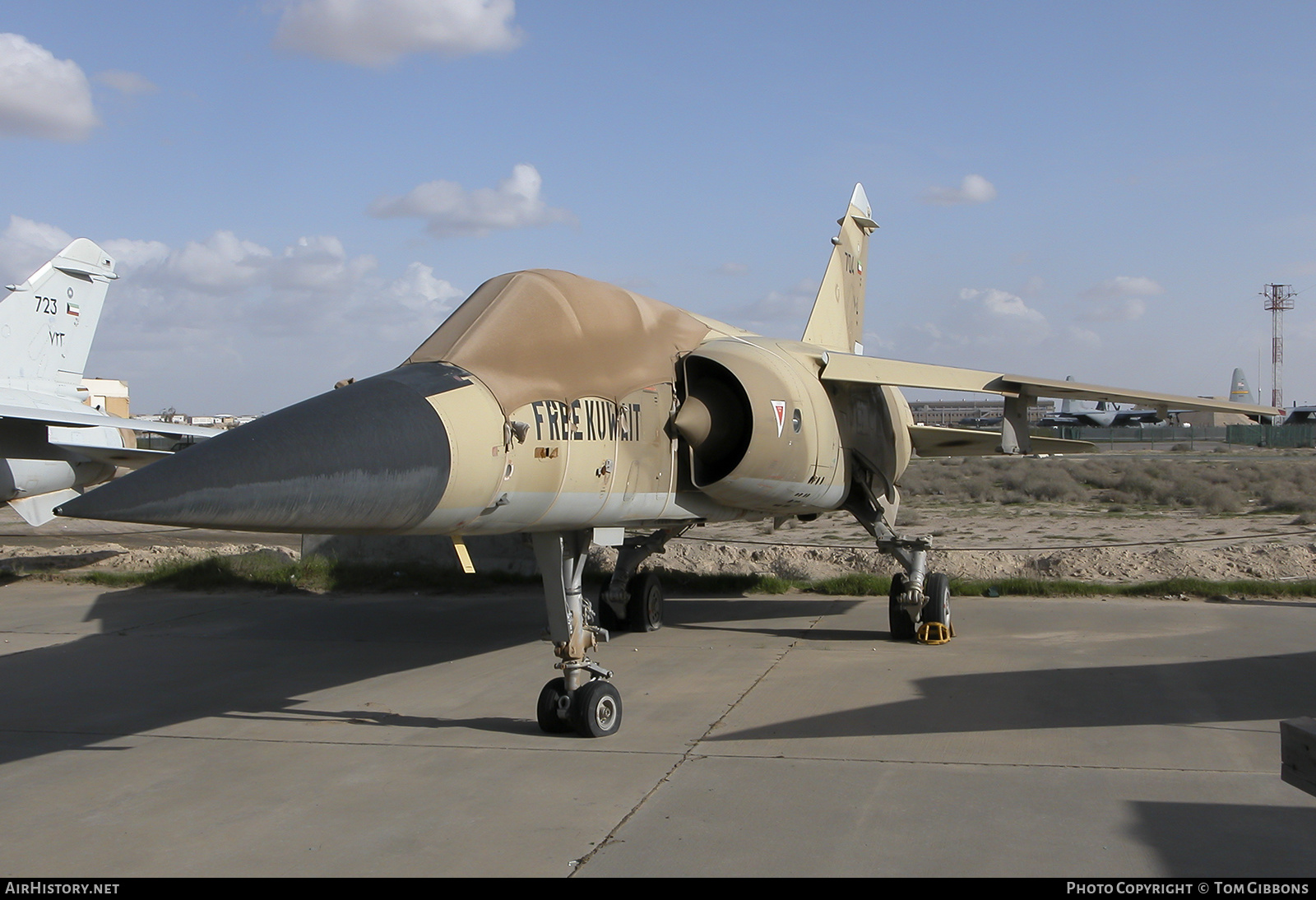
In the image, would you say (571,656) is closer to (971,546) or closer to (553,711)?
(553,711)

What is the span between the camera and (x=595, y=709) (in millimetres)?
6375

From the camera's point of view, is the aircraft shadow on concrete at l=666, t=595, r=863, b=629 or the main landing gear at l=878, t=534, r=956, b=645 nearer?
the main landing gear at l=878, t=534, r=956, b=645

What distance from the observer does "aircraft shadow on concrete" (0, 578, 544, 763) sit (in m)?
7.00

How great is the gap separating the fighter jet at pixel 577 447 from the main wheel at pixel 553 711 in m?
0.01

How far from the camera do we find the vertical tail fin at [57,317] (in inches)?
606

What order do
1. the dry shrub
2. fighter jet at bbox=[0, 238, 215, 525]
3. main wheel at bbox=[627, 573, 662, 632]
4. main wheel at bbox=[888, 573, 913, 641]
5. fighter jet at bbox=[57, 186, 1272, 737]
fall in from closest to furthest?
fighter jet at bbox=[57, 186, 1272, 737] → main wheel at bbox=[888, 573, 913, 641] → main wheel at bbox=[627, 573, 662, 632] → fighter jet at bbox=[0, 238, 215, 525] → the dry shrub

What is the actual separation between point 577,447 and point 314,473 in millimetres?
1996

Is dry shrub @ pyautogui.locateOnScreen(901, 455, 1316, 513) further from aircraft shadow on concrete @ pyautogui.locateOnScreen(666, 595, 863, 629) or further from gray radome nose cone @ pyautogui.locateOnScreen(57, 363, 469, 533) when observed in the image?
gray radome nose cone @ pyautogui.locateOnScreen(57, 363, 469, 533)

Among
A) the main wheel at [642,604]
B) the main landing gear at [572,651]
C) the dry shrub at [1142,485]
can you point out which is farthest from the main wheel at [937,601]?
the dry shrub at [1142,485]

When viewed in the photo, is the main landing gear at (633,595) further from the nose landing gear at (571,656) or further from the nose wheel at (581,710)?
the nose wheel at (581,710)

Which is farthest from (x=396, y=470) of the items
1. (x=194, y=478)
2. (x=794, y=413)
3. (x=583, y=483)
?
(x=794, y=413)

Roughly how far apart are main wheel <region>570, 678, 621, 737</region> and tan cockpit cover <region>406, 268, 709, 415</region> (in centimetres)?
181

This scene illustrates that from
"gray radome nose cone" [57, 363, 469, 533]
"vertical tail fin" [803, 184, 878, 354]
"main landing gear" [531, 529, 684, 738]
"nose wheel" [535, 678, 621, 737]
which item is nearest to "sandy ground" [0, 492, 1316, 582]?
"vertical tail fin" [803, 184, 878, 354]

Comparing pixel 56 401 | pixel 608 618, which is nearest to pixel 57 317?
pixel 56 401
